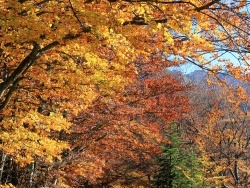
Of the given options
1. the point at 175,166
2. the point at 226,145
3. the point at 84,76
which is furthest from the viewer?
the point at 226,145

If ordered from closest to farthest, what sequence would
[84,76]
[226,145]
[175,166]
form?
1. [84,76]
2. [175,166]
3. [226,145]

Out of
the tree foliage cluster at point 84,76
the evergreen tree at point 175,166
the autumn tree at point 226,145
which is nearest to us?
the tree foliage cluster at point 84,76

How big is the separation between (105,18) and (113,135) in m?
9.20

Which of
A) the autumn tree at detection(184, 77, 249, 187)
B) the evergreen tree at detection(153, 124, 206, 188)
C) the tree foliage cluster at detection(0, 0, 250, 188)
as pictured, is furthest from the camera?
the evergreen tree at detection(153, 124, 206, 188)

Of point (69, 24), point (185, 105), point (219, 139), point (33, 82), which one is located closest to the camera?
point (69, 24)

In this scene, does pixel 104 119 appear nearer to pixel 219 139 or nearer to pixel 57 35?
pixel 57 35

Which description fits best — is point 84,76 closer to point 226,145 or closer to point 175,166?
point 175,166

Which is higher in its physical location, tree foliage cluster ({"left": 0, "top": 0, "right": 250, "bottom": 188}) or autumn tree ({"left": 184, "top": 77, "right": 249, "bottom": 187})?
tree foliage cluster ({"left": 0, "top": 0, "right": 250, "bottom": 188})

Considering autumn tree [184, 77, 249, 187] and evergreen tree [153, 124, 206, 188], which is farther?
evergreen tree [153, 124, 206, 188]

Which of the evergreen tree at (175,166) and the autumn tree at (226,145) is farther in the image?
the evergreen tree at (175,166)

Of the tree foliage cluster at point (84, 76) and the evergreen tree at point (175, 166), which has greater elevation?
the tree foliage cluster at point (84, 76)

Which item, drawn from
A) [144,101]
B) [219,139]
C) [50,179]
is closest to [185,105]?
[144,101]

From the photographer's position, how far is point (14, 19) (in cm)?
548

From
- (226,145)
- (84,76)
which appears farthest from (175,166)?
(84,76)
